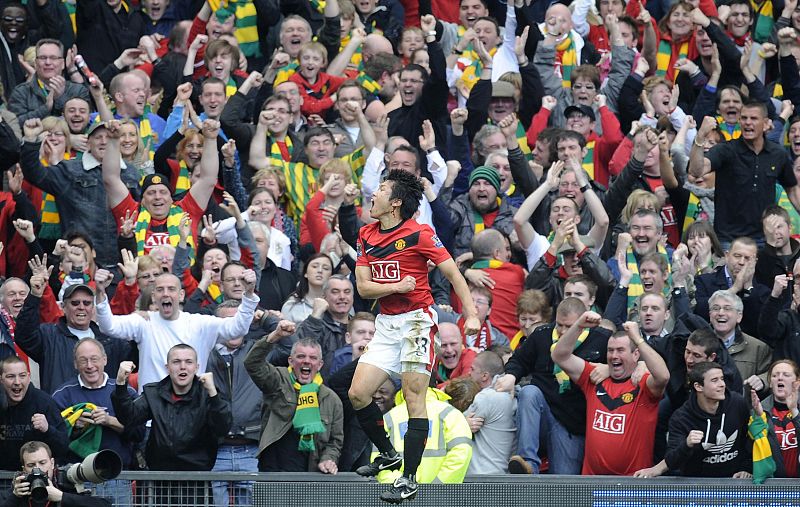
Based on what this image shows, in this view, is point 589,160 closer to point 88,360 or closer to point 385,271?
point 88,360

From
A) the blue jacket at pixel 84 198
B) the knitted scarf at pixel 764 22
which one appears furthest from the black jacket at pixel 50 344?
the knitted scarf at pixel 764 22

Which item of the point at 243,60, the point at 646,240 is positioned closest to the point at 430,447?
the point at 646,240

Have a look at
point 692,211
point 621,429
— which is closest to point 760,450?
point 621,429

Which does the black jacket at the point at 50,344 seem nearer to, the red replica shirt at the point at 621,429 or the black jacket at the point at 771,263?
the red replica shirt at the point at 621,429

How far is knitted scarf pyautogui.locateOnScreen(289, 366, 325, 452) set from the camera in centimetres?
1264

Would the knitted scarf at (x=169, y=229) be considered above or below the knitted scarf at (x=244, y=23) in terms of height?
below

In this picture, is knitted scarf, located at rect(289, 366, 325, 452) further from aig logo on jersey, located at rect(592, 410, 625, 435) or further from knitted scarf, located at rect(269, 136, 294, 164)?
knitted scarf, located at rect(269, 136, 294, 164)

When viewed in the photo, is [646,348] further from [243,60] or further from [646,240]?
[243,60]

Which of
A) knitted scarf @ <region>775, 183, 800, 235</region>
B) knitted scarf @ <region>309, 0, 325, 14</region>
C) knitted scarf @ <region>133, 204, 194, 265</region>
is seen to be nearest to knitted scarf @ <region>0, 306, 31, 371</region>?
knitted scarf @ <region>133, 204, 194, 265</region>

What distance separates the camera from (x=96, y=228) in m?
15.4

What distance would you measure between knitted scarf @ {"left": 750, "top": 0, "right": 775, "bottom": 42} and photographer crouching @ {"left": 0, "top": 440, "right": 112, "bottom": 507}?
1109 centimetres

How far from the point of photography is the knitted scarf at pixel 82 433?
41.8 ft

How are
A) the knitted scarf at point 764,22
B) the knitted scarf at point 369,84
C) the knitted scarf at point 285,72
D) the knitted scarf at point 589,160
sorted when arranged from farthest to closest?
the knitted scarf at point 764,22
the knitted scarf at point 285,72
the knitted scarf at point 369,84
the knitted scarf at point 589,160

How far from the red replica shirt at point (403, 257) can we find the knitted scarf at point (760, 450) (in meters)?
2.58
